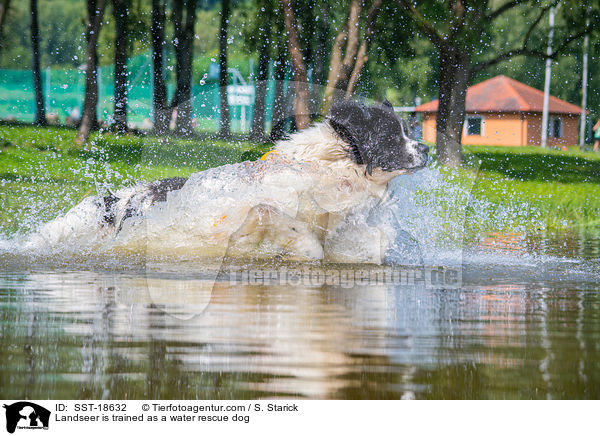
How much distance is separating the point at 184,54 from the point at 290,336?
1775 centimetres

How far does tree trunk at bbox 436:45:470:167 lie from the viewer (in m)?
16.6

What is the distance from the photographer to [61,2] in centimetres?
3331

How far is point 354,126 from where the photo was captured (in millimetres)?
6586

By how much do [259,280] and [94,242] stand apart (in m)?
1.91

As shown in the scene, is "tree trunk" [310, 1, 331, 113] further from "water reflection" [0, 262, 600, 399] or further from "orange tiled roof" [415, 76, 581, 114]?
"orange tiled roof" [415, 76, 581, 114]

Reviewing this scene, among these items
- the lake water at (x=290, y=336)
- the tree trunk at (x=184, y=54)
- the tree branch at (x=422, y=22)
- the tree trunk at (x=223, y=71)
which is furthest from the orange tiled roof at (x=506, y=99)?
the lake water at (x=290, y=336)

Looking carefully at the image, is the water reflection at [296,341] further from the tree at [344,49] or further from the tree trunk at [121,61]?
the tree trunk at [121,61]

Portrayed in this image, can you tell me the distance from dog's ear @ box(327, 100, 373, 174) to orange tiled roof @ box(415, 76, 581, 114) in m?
36.0

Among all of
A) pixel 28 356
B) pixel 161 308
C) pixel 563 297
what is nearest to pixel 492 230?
pixel 563 297

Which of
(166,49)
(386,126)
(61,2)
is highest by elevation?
(61,2)

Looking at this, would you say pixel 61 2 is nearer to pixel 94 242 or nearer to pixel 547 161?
pixel 547 161

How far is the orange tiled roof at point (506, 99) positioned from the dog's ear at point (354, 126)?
3602 cm
